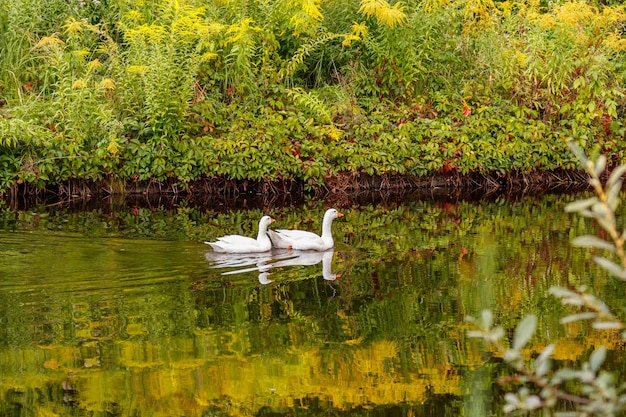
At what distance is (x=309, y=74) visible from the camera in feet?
64.6

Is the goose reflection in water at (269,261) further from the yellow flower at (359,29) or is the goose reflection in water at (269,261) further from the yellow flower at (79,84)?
the yellow flower at (359,29)

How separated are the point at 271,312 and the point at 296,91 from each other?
30.3ft

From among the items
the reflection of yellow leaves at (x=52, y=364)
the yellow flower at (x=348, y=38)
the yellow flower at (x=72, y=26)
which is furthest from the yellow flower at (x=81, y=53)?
the reflection of yellow leaves at (x=52, y=364)

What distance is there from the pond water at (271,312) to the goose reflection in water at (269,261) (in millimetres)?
35

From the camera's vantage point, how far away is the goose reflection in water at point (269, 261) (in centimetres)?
1150

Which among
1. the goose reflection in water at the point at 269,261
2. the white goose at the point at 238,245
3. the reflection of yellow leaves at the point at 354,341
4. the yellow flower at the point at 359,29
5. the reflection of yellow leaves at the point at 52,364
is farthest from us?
the yellow flower at the point at 359,29

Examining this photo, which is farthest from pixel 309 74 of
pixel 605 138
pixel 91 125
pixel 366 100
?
pixel 605 138

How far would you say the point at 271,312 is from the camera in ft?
31.6

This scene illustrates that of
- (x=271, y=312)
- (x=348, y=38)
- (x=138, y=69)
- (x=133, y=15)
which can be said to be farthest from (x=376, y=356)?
(x=133, y=15)

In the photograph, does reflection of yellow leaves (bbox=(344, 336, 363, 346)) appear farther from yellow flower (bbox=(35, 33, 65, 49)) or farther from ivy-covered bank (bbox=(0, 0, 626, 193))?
yellow flower (bbox=(35, 33, 65, 49))

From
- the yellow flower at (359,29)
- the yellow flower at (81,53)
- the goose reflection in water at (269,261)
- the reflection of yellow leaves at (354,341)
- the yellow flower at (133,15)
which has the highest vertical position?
the yellow flower at (133,15)

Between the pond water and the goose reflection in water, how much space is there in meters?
0.03

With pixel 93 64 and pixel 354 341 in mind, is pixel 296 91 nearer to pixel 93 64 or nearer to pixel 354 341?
pixel 93 64

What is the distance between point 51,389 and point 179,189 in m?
10.6
